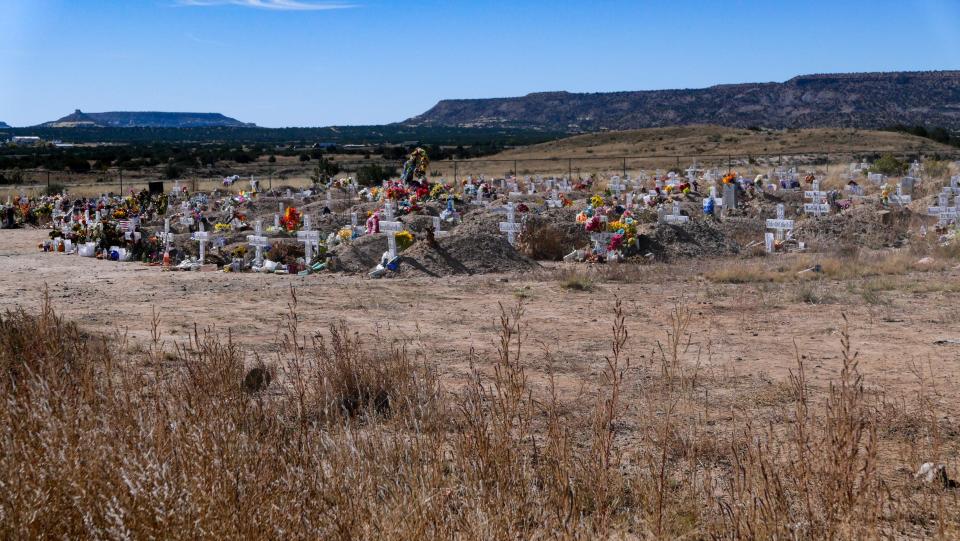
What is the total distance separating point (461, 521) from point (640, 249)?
49.8 feet

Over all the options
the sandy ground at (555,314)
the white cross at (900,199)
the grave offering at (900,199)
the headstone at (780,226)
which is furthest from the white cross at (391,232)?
the white cross at (900,199)

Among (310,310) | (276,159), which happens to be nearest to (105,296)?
(310,310)

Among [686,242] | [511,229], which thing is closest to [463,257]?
[511,229]

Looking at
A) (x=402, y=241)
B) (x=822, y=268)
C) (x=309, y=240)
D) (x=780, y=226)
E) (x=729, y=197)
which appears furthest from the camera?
(x=729, y=197)

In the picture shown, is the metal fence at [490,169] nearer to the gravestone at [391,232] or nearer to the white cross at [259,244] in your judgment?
the white cross at [259,244]

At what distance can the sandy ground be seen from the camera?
895 cm

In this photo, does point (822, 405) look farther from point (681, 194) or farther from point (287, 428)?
point (681, 194)

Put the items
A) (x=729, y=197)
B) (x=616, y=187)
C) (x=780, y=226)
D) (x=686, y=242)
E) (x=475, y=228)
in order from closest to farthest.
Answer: (x=475, y=228), (x=686, y=242), (x=780, y=226), (x=729, y=197), (x=616, y=187)

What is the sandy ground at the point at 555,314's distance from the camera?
8945 mm

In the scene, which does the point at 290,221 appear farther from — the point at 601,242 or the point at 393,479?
the point at 393,479

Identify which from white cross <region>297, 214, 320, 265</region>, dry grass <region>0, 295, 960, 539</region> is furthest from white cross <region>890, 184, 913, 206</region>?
dry grass <region>0, 295, 960, 539</region>

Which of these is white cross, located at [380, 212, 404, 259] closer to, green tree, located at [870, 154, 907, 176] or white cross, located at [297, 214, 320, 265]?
white cross, located at [297, 214, 320, 265]

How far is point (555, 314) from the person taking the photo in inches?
464

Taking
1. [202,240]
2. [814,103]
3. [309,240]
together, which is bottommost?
[202,240]
